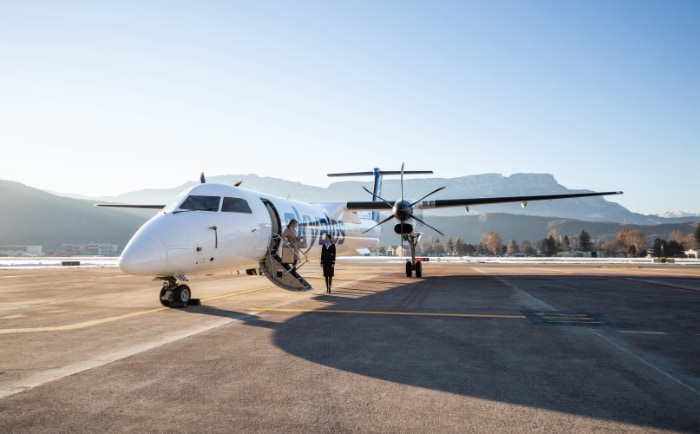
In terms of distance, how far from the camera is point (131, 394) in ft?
13.4

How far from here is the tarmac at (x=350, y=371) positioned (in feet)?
11.3

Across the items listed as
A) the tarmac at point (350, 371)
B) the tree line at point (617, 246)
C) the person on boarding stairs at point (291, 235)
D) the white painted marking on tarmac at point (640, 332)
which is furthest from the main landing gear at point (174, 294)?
the tree line at point (617, 246)

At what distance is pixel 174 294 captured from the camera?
1022 cm

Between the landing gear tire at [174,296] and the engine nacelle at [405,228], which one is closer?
the landing gear tire at [174,296]

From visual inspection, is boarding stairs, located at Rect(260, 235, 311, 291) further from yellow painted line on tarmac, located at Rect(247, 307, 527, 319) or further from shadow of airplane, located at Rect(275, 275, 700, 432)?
shadow of airplane, located at Rect(275, 275, 700, 432)

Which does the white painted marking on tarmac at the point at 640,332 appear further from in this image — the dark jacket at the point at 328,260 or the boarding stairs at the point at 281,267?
the dark jacket at the point at 328,260

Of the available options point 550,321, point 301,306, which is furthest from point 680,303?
point 301,306

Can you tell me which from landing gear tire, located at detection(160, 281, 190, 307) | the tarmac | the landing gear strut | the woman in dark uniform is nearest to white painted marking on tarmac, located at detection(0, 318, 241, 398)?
the tarmac

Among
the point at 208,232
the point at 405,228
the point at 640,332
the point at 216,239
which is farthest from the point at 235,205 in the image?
the point at 405,228

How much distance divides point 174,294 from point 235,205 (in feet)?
9.00

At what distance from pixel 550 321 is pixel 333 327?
4.31 meters

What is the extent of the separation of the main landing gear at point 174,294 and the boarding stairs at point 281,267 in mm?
2751

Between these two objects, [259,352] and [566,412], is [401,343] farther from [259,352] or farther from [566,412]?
[566,412]

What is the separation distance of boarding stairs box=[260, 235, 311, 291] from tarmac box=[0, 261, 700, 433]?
273cm
